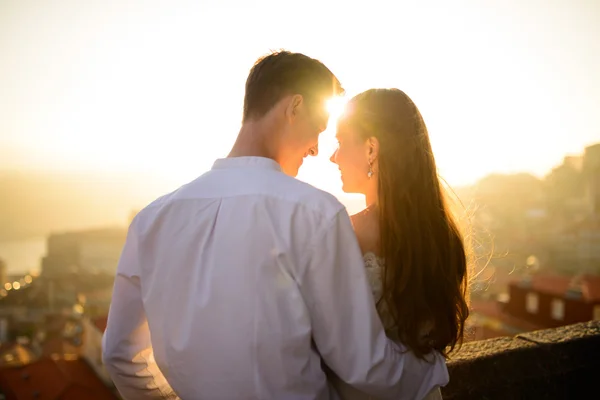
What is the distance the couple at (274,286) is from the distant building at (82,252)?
45.4 metres

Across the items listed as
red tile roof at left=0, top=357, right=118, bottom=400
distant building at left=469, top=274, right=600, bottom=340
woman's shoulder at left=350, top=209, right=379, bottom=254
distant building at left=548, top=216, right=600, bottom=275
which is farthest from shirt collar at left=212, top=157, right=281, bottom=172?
distant building at left=548, top=216, right=600, bottom=275

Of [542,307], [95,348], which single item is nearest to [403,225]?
[95,348]

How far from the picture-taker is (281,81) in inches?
59.6

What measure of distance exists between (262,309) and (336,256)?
0.23m

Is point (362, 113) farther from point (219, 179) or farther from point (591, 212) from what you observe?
point (591, 212)

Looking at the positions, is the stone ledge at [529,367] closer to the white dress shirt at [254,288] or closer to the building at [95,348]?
the white dress shirt at [254,288]

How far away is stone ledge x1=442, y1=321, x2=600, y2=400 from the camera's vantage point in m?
2.30

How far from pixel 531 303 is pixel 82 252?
42.5m

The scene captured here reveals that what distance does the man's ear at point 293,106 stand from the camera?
4.95 ft

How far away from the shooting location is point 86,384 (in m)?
16.0

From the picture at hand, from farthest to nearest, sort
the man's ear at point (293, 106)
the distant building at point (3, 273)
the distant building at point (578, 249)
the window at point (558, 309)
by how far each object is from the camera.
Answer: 1. the distant building at point (3, 273)
2. the distant building at point (578, 249)
3. the window at point (558, 309)
4. the man's ear at point (293, 106)

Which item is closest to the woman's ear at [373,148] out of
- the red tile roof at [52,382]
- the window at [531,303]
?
the red tile roof at [52,382]

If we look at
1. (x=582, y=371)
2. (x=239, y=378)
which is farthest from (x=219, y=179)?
(x=582, y=371)

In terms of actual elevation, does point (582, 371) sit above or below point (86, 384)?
above
